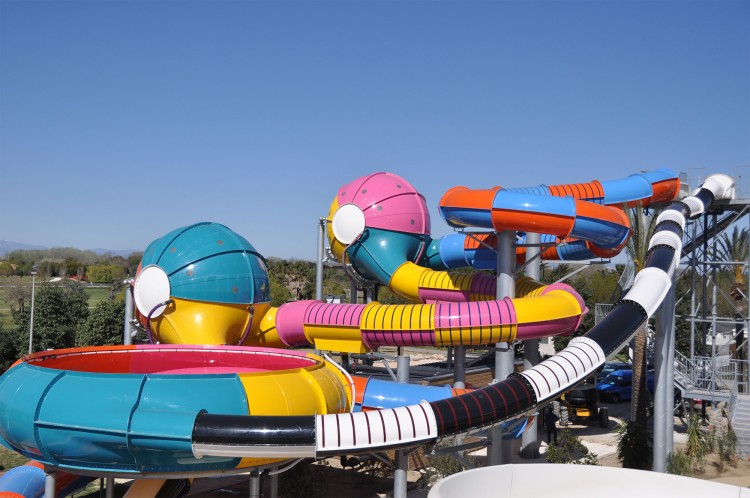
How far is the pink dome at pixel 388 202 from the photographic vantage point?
66.9 feet

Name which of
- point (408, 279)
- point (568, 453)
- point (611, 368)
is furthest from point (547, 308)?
point (611, 368)

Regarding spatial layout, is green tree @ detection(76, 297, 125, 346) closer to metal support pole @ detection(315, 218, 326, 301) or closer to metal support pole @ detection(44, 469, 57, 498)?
metal support pole @ detection(315, 218, 326, 301)

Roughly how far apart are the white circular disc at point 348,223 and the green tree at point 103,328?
17589mm

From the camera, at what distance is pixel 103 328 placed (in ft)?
111

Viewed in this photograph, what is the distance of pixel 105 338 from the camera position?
1337 inches

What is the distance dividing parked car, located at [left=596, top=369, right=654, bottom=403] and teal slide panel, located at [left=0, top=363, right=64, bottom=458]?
2387 centimetres

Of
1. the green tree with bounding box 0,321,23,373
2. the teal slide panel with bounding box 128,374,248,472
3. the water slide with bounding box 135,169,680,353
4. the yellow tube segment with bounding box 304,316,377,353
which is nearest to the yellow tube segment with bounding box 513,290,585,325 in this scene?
the water slide with bounding box 135,169,680,353

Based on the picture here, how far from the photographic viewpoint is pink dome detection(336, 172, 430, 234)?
20391 millimetres

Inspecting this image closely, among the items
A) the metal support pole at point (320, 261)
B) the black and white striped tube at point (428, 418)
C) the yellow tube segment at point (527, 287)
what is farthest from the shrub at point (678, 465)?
the metal support pole at point (320, 261)

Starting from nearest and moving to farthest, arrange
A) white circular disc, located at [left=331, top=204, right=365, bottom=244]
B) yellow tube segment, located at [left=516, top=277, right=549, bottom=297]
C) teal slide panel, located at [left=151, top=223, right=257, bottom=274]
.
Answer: teal slide panel, located at [left=151, top=223, right=257, bottom=274]
yellow tube segment, located at [left=516, top=277, right=549, bottom=297]
white circular disc, located at [left=331, top=204, right=365, bottom=244]

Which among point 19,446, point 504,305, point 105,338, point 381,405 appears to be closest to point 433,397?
point 381,405

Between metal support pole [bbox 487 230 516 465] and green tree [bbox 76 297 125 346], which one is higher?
metal support pole [bbox 487 230 516 465]

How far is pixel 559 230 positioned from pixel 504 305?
1985mm

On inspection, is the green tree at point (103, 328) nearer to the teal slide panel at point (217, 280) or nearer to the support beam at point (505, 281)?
the teal slide panel at point (217, 280)
